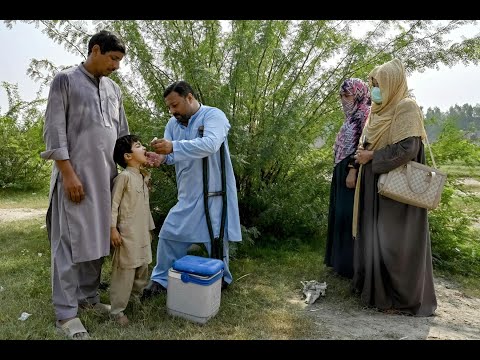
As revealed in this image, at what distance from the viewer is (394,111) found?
3.12 meters

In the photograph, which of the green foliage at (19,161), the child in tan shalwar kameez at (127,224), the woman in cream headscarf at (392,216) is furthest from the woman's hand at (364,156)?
the green foliage at (19,161)

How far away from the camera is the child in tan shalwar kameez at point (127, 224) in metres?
2.88

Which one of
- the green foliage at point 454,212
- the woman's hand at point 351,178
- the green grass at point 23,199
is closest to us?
the woman's hand at point 351,178

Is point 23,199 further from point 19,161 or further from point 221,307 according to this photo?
point 221,307

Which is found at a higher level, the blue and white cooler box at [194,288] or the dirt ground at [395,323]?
the blue and white cooler box at [194,288]

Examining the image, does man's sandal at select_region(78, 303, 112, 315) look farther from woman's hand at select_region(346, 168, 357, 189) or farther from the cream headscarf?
the cream headscarf

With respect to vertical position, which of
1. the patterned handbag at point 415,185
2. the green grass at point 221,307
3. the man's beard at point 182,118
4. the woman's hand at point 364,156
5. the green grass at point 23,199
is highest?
the man's beard at point 182,118

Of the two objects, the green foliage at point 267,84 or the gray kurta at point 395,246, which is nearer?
the gray kurta at point 395,246

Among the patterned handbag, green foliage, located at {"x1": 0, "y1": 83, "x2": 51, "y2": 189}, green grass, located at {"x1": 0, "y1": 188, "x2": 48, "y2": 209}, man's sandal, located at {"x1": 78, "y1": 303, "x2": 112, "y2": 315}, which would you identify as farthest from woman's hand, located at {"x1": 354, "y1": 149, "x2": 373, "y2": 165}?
green foliage, located at {"x1": 0, "y1": 83, "x2": 51, "y2": 189}

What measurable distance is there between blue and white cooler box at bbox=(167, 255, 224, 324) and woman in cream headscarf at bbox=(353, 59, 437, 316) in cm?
118

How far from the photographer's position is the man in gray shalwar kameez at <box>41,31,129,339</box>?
265cm

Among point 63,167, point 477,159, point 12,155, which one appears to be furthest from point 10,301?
point 12,155

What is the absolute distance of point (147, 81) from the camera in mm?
4664

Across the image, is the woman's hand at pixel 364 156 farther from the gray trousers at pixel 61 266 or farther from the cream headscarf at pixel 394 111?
the gray trousers at pixel 61 266
